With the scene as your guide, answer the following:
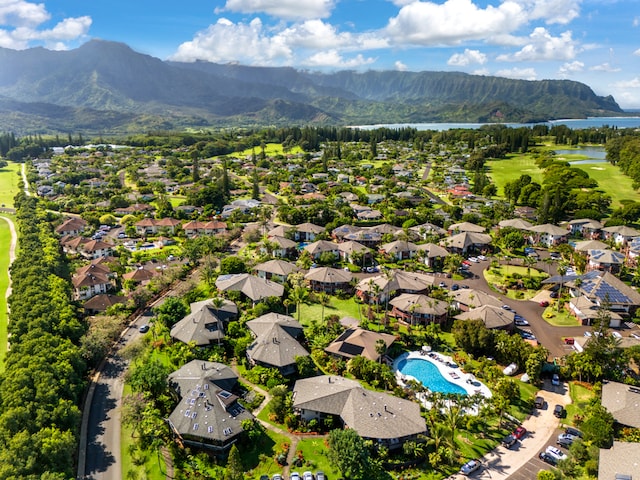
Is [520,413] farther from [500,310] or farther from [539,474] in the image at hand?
[500,310]

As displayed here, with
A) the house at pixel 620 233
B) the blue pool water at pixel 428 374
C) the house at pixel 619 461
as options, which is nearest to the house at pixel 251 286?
the blue pool water at pixel 428 374

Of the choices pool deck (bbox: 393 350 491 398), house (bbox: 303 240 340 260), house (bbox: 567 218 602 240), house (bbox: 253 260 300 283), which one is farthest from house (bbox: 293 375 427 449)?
house (bbox: 567 218 602 240)

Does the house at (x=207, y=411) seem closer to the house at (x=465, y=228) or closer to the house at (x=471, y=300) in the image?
the house at (x=471, y=300)

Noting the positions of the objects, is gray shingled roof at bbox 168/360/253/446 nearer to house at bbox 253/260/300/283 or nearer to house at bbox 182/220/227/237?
house at bbox 253/260/300/283

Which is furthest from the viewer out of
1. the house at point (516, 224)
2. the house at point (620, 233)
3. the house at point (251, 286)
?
the house at point (516, 224)

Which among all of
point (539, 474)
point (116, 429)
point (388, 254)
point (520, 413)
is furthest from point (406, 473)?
point (388, 254)

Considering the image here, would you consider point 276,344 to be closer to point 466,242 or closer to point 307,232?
point 307,232
